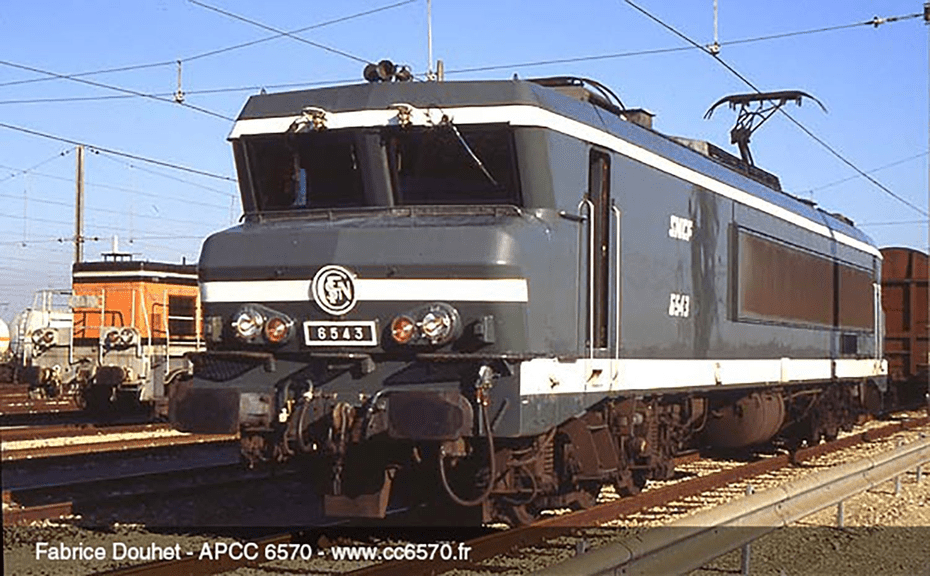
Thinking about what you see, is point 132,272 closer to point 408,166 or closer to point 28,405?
point 28,405

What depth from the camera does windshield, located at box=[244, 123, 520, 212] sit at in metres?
9.58

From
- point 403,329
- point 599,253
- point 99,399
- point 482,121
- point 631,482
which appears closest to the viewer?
point 403,329

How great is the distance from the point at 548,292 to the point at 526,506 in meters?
1.86

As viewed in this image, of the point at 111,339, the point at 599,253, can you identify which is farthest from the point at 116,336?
the point at 599,253

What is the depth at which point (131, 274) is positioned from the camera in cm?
2658

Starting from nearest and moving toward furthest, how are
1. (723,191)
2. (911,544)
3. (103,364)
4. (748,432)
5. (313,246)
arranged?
1. (313,246)
2. (911,544)
3. (723,191)
4. (748,432)
5. (103,364)

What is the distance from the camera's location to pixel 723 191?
13617 millimetres

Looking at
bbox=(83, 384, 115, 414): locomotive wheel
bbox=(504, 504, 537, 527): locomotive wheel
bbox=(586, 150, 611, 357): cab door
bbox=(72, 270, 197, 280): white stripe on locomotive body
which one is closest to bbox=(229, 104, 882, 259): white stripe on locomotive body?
bbox=(586, 150, 611, 357): cab door

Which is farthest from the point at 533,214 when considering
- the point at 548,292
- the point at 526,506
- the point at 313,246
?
the point at 526,506

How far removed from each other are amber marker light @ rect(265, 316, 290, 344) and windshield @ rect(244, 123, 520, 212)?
1145 mm

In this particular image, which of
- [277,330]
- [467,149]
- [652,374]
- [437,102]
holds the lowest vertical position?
[652,374]

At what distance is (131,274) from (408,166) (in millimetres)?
18214

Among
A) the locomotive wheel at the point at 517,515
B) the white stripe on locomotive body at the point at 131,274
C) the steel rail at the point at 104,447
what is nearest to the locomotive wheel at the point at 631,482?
the locomotive wheel at the point at 517,515

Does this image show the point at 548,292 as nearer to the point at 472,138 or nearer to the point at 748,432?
the point at 472,138
